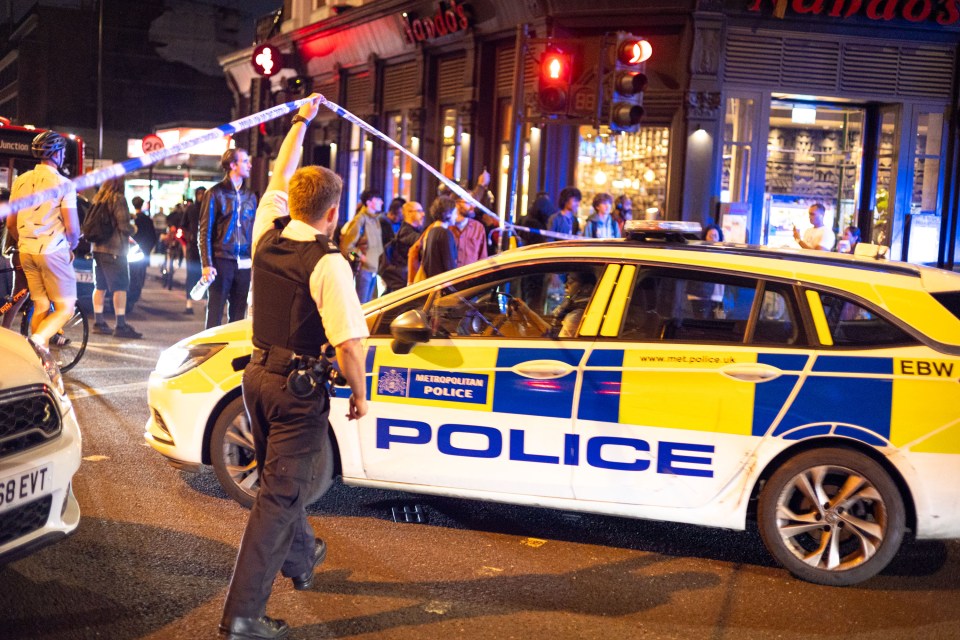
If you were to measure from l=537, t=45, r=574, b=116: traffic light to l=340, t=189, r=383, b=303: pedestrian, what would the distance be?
2.89 m

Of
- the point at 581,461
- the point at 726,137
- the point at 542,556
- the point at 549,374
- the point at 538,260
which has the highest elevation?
the point at 726,137

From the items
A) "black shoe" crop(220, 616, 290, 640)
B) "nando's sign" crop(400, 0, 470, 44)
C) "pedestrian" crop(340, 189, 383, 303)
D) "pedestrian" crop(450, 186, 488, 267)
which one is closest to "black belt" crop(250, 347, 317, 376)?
"black shoe" crop(220, 616, 290, 640)

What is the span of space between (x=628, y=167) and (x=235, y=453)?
12.0 m

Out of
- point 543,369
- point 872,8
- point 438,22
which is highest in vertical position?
point 438,22

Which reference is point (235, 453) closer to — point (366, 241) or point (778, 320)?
point (778, 320)

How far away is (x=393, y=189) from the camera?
23.9 m

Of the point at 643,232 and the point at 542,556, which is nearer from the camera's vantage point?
the point at 542,556

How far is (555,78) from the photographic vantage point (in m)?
11.3

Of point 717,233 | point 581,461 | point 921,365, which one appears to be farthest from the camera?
point 717,233

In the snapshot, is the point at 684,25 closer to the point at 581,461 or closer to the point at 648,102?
the point at 648,102

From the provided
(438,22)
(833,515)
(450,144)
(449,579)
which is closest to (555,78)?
(833,515)

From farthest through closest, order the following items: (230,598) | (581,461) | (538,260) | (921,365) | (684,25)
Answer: (684,25)
(538,260)
(581,461)
(921,365)
(230,598)

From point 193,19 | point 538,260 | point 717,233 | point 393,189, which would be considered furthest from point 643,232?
point 193,19

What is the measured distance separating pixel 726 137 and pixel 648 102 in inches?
51.6
